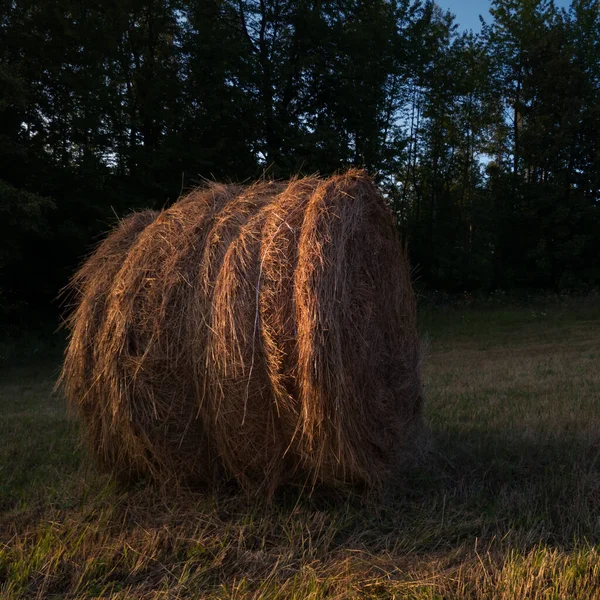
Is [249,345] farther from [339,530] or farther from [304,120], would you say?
[304,120]

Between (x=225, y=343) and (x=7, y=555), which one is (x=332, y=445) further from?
(x=7, y=555)

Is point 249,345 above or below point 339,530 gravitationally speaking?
above

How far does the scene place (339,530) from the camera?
4.13 metres

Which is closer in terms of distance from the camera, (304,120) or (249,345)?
(249,345)

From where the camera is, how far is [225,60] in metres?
20.4

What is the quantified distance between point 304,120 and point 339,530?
69.3 ft

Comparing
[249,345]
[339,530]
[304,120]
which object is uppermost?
[304,120]

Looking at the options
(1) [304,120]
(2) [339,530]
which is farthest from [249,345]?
(1) [304,120]

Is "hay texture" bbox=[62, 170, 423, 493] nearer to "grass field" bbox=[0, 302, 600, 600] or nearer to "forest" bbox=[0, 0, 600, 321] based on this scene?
"grass field" bbox=[0, 302, 600, 600]

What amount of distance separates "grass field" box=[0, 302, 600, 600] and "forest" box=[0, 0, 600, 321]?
7.36m

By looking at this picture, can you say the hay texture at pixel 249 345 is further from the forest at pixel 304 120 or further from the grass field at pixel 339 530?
the forest at pixel 304 120

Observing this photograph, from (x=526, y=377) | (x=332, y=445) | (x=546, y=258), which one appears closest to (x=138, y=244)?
(x=332, y=445)

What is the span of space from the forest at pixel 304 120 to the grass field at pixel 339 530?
736cm

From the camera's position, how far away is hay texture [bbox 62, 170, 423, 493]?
13.3 feet
